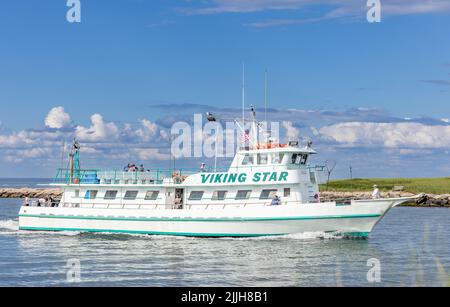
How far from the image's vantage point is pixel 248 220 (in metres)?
36.6

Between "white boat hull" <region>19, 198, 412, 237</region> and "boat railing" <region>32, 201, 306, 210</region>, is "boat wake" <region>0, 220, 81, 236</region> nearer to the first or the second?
"white boat hull" <region>19, 198, 412, 237</region>

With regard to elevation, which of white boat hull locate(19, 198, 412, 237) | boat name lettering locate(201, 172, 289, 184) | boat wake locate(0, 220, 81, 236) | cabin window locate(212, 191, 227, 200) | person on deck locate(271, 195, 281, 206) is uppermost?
boat name lettering locate(201, 172, 289, 184)

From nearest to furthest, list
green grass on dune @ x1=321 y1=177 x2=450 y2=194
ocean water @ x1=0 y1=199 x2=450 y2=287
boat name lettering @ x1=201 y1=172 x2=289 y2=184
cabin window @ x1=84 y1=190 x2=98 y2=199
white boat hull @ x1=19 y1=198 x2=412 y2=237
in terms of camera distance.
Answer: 1. ocean water @ x1=0 y1=199 x2=450 y2=287
2. white boat hull @ x1=19 y1=198 x2=412 y2=237
3. boat name lettering @ x1=201 y1=172 x2=289 y2=184
4. cabin window @ x1=84 y1=190 x2=98 y2=199
5. green grass on dune @ x1=321 y1=177 x2=450 y2=194

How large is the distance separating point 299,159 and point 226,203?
4.86 metres

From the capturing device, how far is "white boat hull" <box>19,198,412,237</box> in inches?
1404

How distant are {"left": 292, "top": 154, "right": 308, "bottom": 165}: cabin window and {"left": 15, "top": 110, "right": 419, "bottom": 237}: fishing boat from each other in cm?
6

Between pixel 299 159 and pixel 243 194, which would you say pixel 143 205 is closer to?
pixel 243 194

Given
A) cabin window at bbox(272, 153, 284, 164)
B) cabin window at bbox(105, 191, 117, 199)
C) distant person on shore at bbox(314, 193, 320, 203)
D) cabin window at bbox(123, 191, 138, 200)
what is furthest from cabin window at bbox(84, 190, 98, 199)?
distant person on shore at bbox(314, 193, 320, 203)

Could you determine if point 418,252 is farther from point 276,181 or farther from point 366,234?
point 276,181

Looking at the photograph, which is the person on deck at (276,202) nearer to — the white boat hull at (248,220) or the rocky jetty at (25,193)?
the white boat hull at (248,220)

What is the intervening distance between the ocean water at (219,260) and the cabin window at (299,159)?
420 centimetres

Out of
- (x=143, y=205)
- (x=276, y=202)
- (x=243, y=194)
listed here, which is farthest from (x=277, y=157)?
(x=143, y=205)

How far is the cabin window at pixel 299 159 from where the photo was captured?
37.3 m
